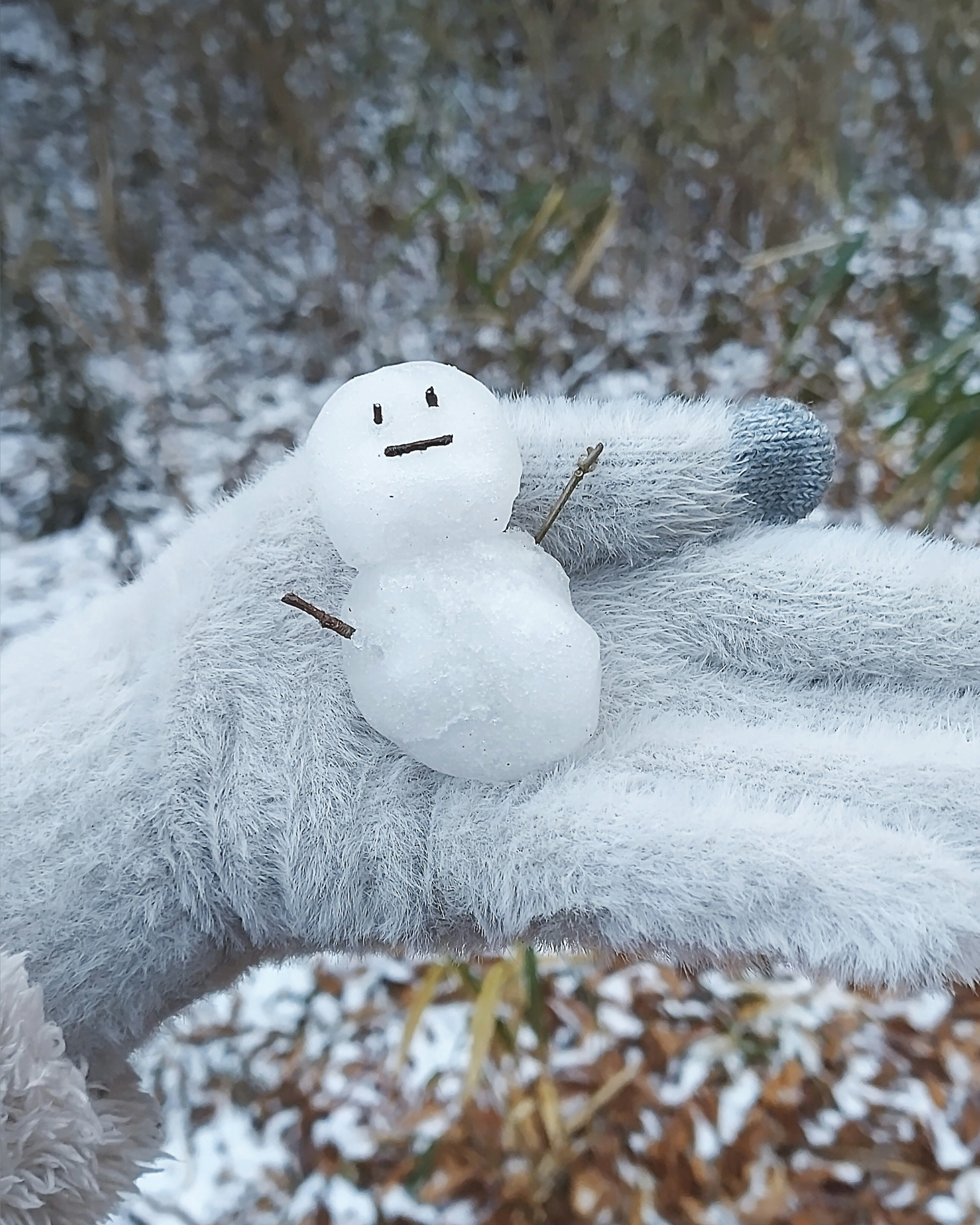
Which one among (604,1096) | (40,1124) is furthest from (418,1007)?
(40,1124)

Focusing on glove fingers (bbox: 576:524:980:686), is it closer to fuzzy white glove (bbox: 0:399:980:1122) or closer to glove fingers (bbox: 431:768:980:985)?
fuzzy white glove (bbox: 0:399:980:1122)

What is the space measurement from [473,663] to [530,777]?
6 centimetres

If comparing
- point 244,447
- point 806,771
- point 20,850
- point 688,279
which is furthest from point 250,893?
point 688,279

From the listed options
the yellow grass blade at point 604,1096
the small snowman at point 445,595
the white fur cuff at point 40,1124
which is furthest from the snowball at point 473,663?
the yellow grass blade at point 604,1096

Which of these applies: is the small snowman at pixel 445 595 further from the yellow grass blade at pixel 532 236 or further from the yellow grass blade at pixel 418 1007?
the yellow grass blade at pixel 532 236

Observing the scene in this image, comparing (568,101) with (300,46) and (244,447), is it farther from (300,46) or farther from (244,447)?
(244,447)

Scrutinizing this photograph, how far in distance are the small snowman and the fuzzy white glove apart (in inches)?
1.2

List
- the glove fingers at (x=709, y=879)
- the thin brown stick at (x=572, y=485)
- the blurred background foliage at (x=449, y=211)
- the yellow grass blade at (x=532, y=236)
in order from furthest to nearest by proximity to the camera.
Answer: the blurred background foliage at (x=449, y=211) < the yellow grass blade at (x=532, y=236) < the thin brown stick at (x=572, y=485) < the glove fingers at (x=709, y=879)

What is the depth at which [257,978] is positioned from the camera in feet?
3.83

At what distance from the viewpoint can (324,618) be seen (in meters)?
0.44

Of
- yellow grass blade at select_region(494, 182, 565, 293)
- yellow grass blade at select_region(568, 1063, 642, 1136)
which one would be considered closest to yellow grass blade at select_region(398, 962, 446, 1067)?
yellow grass blade at select_region(568, 1063, 642, 1136)

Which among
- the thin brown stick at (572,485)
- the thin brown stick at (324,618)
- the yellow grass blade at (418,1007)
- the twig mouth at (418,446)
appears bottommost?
the yellow grass blade at (418,1007)

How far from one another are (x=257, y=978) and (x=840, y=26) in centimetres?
169

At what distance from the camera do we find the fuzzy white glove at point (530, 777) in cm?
42
